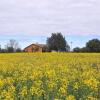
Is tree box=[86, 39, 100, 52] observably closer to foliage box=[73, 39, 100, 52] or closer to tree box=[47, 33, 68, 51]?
foliage box=[73, 39, 100, 52]

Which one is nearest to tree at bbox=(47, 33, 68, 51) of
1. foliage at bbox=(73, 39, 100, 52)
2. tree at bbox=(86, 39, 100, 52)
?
foliage at bbox=(73, 39, 100, 52)

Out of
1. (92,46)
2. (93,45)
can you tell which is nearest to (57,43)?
(93,45)

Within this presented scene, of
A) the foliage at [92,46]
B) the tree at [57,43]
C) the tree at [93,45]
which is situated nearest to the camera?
the foliage at [92,46]

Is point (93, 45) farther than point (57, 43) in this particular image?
No

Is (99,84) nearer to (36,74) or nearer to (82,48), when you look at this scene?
(36,74)

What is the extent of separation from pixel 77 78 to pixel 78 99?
210cm

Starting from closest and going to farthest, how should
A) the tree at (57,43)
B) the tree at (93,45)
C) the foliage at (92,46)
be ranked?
the foliage at (92,46) < the tree at (93,45) < the tree at (57,43)

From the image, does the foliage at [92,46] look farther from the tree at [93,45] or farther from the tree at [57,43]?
the tree at [57,43]

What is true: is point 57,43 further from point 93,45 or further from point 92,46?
point 92,46

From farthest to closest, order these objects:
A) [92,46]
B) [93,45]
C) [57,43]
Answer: [57,43] → [93,45] → [92,46]

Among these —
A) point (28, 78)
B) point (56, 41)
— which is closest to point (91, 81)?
point (28, 78)

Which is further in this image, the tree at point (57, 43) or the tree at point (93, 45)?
the tree at point (57, 43)

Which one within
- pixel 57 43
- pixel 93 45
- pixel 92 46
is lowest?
pixel 92 46

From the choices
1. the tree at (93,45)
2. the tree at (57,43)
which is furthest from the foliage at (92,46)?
the tree at (57,43)
